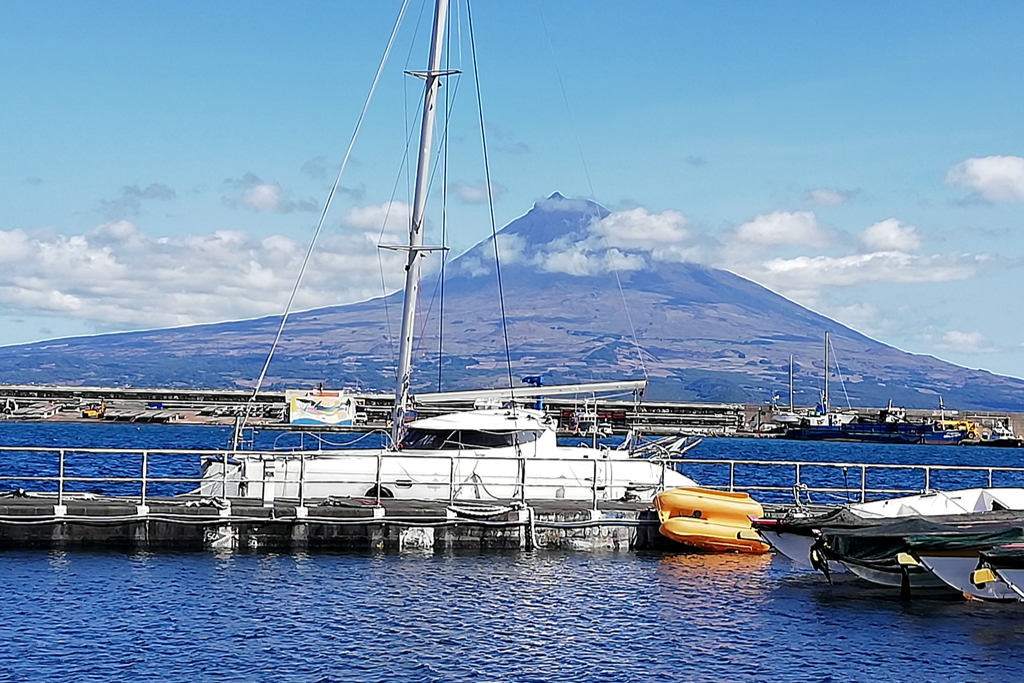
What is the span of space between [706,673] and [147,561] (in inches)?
488

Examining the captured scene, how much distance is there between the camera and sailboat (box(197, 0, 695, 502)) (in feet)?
103

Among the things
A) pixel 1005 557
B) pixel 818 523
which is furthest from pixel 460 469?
pixel 1005 557

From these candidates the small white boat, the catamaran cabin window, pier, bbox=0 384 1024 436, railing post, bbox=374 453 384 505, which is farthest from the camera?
pier, bbox=0 384 1024 436

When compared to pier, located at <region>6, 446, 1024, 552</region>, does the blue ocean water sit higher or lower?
lower

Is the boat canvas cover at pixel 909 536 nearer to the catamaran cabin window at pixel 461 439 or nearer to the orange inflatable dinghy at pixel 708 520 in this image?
the orange inflatable dinghy at pixel 708 520

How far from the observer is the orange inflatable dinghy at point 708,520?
2925 centimetres

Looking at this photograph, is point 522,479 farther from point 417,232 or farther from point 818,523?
point 417,232

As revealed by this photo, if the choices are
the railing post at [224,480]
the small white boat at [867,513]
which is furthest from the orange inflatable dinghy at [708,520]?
the railing post at [224,480]

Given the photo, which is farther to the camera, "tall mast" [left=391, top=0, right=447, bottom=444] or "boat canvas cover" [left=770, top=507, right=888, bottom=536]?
"tall mast" [left=391, top=0, right=447, bottom=444]

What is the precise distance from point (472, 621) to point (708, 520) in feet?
28.9

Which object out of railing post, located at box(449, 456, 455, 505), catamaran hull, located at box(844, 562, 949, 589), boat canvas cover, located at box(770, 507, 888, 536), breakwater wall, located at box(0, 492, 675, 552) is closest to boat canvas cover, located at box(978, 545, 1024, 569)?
catamaran hull, located at box(844, 562, 949, 589)

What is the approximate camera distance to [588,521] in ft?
95.9

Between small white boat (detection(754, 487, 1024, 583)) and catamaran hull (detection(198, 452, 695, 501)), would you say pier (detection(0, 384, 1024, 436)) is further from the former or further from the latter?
small white boat (detection(754, 487, 1024, 583))

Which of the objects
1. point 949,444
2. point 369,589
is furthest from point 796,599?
point 949,444
